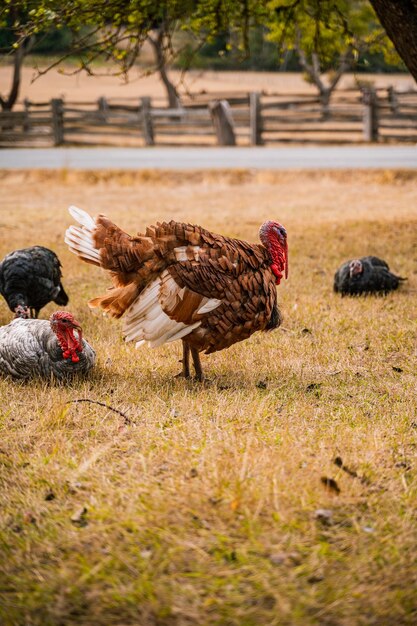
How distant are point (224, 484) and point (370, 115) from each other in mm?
25360

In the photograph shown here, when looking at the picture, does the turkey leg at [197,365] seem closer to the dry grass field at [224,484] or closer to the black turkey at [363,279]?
the dry grass field at [224,484]

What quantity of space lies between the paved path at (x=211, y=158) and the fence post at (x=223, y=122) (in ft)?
3.34

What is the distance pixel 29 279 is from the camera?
6.48 metres

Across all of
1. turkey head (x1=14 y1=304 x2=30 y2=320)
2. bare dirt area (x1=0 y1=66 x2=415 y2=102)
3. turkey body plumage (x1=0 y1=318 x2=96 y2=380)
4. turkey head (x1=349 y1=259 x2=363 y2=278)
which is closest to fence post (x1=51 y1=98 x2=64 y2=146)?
bare dirt area (x1=0 y1=66 x2=415 y2=102)

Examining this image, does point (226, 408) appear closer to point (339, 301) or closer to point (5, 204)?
point (339, 301)

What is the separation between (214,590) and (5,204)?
14610mm

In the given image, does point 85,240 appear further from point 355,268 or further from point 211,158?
point 211,158

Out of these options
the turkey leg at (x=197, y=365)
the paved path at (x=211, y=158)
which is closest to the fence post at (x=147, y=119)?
the paved path at (x=211, y=158)

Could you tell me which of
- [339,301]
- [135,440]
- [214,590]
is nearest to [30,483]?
[135,440]

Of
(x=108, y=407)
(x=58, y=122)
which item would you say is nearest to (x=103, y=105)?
(x=58, y=122)

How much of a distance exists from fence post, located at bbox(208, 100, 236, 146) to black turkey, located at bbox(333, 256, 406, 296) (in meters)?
18.8

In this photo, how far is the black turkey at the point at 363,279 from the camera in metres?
8.05

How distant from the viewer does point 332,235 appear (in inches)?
468

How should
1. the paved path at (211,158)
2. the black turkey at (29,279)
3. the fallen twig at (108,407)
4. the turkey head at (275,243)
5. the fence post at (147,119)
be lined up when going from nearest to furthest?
the fallen twig at (108,407), the turkey head at (275,243), the black turkey at (29,279), the paved path at (211,158), the fence post at (147,119)
